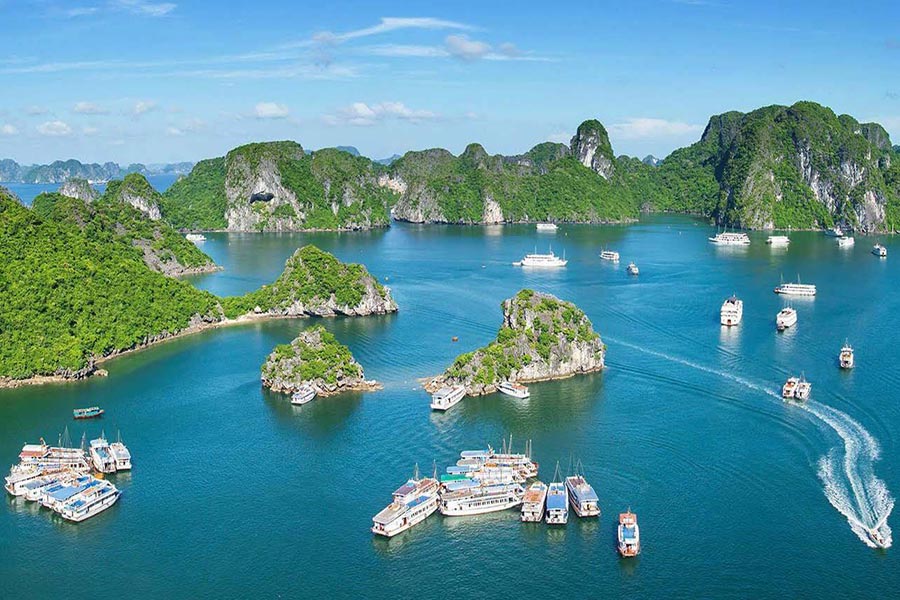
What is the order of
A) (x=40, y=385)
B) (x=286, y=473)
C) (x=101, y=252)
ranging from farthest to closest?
(x=101, y=252)
(x=40, y=385)
(x=286, y=473)

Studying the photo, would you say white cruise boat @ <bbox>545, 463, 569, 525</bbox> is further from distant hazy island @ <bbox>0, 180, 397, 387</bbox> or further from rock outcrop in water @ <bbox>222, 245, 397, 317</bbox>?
rock outcrop in water @ <bbox>222, 245, 397, 317</bbox>

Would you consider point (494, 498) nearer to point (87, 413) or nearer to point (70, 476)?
point (70, 476)

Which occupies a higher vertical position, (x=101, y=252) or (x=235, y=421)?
(x=101, y=252)

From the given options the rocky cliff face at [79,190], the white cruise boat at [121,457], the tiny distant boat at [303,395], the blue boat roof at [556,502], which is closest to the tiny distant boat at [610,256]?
the tiny distant boat at [303,395]

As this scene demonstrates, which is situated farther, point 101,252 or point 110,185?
point 110,185

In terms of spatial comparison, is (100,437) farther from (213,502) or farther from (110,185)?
(110,185)

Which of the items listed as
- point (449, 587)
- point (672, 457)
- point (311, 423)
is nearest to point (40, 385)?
point (311, 423)

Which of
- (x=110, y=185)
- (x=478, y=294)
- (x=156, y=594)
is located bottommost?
(x=156, y=594)
